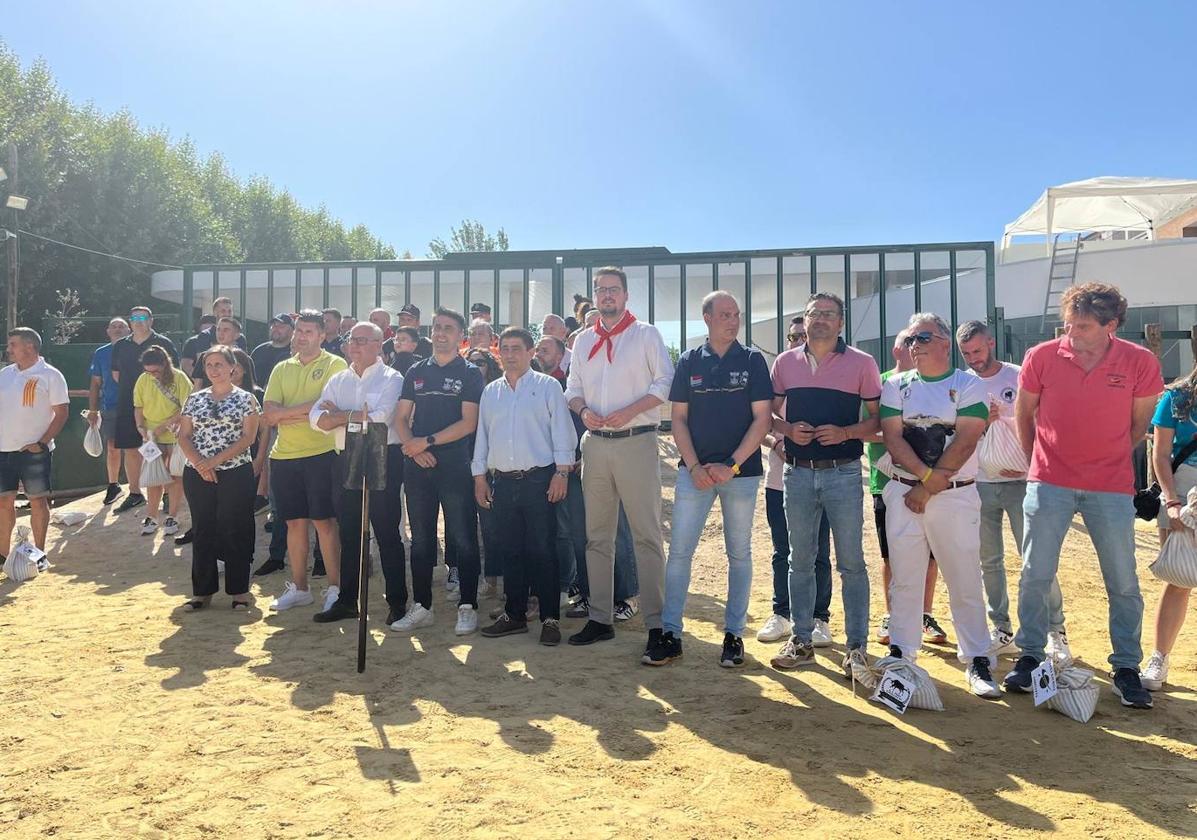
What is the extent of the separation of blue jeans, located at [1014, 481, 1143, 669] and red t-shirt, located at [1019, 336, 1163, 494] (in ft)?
0.25

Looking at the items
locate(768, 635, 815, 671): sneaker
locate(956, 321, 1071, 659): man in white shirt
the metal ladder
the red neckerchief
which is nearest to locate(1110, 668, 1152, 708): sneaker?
locate(956, 321, 1071, 659): man in white shirt

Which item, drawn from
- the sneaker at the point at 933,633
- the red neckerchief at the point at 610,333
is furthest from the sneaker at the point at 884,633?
the red neckerchief at the point at 610,333

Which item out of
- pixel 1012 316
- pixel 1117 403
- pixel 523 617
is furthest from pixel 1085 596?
pixel 1012 316

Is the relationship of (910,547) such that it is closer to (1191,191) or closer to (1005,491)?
(1005,491)

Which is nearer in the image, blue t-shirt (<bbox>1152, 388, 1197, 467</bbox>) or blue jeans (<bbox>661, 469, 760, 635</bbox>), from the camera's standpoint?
blue t-shirt (<bbox>1152, 388, 1197, 467</bbox>)

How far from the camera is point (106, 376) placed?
905 centimetres

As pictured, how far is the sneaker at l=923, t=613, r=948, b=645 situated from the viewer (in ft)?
16.0

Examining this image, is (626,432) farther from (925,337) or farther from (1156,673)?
(1156,673)

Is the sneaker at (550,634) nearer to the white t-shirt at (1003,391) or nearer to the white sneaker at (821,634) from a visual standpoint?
the white sneaker at (821,634)

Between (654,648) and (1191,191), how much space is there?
62.9 ft

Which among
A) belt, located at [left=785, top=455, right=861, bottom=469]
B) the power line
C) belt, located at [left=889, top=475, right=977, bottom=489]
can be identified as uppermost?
the power line

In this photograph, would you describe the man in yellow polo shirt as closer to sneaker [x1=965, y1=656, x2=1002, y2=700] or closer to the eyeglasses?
the eyeglasses

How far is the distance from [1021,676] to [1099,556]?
2.21 ft

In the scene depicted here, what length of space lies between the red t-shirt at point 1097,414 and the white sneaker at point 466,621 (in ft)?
10.8
